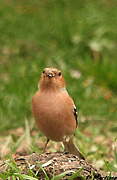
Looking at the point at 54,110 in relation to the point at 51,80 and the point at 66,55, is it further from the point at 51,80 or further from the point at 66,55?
the point at 66,55

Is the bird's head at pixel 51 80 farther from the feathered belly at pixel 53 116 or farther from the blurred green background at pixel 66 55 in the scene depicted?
the blurred green background at pixel 66 55

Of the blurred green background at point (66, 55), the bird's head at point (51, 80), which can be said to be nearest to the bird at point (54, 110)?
the bird's head at point (51, 80)

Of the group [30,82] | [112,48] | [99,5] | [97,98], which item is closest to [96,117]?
[97,98]

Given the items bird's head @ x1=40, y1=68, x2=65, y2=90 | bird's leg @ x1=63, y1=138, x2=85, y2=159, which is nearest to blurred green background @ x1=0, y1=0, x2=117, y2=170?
bird's leg @ x1=63, y1=138, x2=85, y2=159

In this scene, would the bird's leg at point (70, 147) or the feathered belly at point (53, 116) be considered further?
the bird's leg at point (70, 147)

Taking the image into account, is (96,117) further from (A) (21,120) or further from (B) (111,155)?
(B) (111,155)
